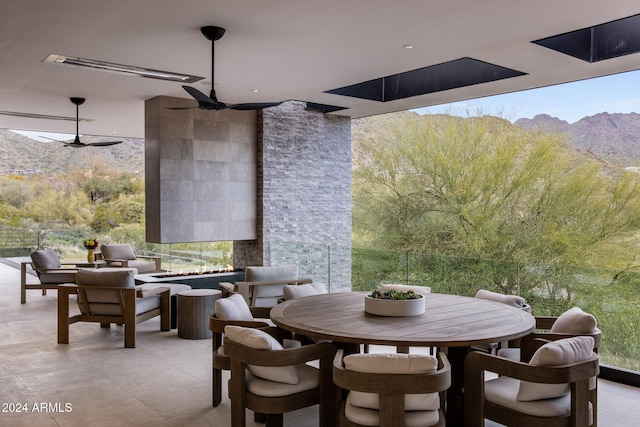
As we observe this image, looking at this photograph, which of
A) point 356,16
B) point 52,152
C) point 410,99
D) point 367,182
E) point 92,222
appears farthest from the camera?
point 52,152

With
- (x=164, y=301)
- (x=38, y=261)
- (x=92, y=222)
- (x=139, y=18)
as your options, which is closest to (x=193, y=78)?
(x=139, y=18)

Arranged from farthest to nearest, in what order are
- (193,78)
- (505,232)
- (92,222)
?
(92,222)
(505,232)
(193,78)

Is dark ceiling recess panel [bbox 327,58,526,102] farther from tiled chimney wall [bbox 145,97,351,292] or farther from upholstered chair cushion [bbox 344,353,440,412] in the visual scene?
upholstered chair cushion [bbox 344,353,440,412]

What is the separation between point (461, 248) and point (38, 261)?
854 centimetres

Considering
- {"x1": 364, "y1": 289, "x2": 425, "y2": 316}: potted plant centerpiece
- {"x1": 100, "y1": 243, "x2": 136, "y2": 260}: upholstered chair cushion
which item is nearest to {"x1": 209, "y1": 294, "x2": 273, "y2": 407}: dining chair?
{"x1": 364, "y1": 289, "x2": 425, "y2": 316}: potted plant centerpiece

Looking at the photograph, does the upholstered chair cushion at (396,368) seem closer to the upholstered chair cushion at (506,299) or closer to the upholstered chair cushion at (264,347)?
the upholstered chair cushion at (264,347)

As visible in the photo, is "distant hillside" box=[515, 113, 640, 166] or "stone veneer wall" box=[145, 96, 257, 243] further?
"distant hillside" box=[515, 113, 640, 166]

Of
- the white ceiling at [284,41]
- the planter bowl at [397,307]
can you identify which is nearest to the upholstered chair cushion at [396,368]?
the planter bowl at [397,307]

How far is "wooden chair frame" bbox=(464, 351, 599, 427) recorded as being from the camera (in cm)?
298

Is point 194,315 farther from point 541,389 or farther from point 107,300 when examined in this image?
point 541,389

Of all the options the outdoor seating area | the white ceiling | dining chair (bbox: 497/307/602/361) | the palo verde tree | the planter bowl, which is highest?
the white ceiling

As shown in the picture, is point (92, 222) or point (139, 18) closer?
point (139, 18)

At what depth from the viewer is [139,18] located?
4457 mm

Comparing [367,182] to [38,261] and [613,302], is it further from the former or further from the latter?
[613,302]
